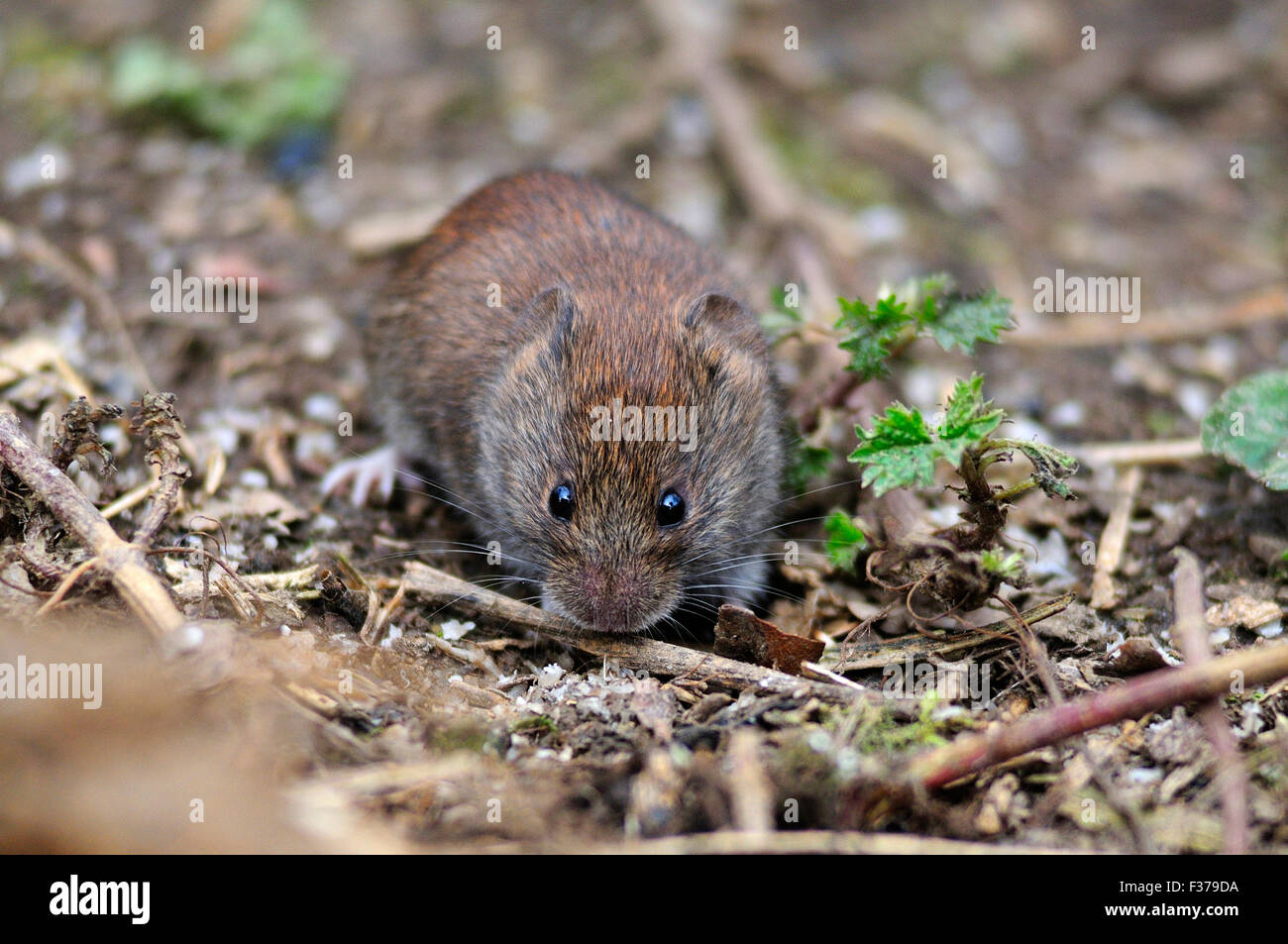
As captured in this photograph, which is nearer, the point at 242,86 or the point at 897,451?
the point at 897,451

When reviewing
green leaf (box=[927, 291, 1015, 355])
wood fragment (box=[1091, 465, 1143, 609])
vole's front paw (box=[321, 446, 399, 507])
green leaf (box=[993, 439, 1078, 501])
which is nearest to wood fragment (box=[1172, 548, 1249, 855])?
green leaf (box=[993, 439, 1078, 501])

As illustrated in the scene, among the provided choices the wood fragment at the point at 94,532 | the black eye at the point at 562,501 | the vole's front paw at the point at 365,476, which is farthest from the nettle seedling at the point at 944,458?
the wood fragment at the point at 94,532

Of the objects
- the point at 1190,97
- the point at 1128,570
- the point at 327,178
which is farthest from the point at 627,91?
the point at 1128,570

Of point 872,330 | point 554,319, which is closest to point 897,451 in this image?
point 872,330

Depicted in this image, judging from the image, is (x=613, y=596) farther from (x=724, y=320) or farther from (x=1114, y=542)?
(x=1114, y=542)

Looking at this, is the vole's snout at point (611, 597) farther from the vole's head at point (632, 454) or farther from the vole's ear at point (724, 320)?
the vole's ear at point (724, 320)
